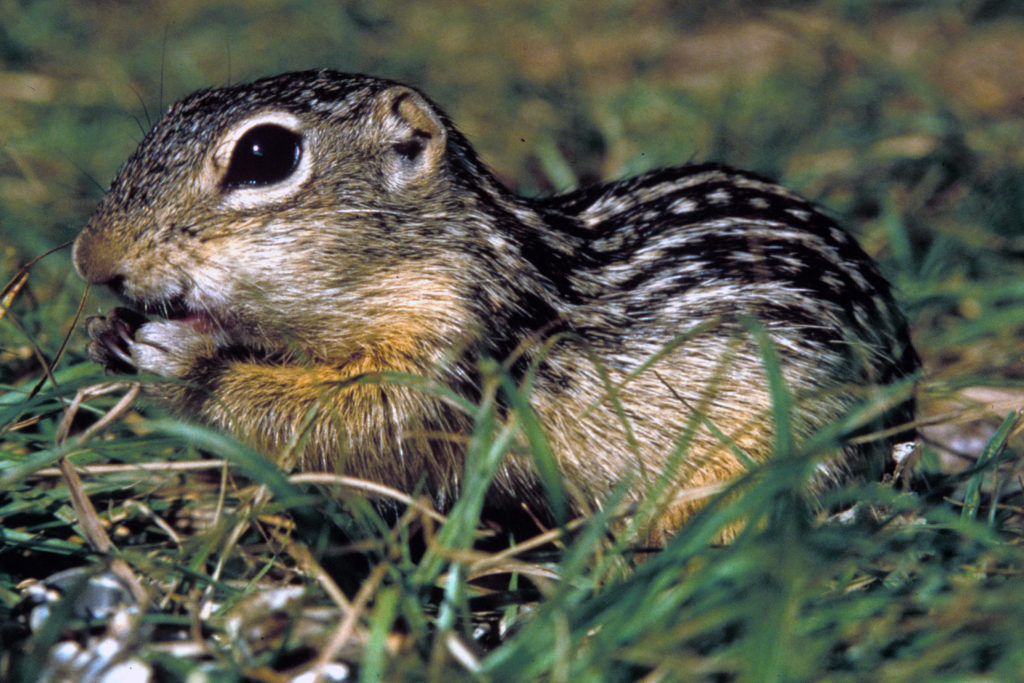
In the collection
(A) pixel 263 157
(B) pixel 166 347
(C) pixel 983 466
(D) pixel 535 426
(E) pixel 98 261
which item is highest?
(A) pixel 263 157

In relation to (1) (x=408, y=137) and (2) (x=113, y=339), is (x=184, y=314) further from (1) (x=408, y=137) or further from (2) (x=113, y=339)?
(1) (x=408, y=137)

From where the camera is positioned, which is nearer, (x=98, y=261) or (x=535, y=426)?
(x=535, y=426)

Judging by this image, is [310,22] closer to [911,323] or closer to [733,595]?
[911,323]

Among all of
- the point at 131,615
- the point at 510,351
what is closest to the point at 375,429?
the point at 510,351

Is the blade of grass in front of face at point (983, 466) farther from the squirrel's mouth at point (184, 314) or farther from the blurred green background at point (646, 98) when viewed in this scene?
the squirrel's mouth at point (184, 314)

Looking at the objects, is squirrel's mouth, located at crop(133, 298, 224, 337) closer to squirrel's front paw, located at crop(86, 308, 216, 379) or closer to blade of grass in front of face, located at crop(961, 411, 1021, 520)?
squirrel's front paw, located at crop(86, 308, 216, 379)

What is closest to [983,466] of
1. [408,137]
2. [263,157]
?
[408,137]

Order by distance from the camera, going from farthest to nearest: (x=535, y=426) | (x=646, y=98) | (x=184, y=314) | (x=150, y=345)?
1. (x=646, y=98)
2. (x=184, y=314)
3. (x=150, y=345)
4. (x=535, y=426)

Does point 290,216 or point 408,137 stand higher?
point 408,137

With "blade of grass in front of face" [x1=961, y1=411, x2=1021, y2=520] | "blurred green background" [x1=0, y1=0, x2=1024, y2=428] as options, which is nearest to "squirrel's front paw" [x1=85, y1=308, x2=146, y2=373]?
"blurred green background" [x1=0, y1=0, x2=1024, y2=428]
